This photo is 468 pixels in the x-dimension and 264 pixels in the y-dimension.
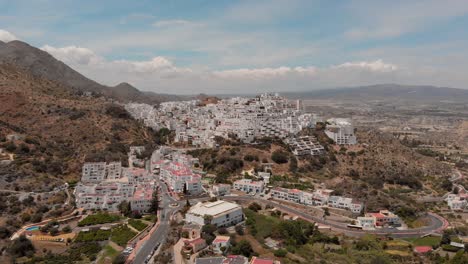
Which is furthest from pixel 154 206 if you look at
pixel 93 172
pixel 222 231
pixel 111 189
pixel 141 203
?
pixel 93 172

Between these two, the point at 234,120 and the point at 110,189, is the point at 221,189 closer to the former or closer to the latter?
the point at 110,189

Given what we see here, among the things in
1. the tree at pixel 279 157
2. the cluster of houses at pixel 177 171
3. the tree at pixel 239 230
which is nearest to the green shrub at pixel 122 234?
the tree at pixel 239 230

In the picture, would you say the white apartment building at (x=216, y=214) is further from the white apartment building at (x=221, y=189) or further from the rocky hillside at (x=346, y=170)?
the rocky hillside at (x=346, y=170)

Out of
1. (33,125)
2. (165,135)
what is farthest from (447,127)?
(33,125)

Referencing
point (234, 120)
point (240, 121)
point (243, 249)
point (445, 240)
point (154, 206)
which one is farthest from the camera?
point (234, 120)

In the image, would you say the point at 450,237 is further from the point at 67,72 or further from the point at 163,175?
the point at 67,72

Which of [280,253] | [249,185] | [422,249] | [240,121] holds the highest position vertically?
[240,121]
